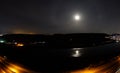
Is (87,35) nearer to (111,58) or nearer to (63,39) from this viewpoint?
(63,39)

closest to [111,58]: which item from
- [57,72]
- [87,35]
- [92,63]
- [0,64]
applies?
[92,63]

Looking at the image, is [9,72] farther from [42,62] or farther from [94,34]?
[94,34]

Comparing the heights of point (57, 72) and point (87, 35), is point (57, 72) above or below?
below

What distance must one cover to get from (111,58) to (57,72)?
1017 mm

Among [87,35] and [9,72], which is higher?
[87,35]

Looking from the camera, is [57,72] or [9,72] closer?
[57,72]

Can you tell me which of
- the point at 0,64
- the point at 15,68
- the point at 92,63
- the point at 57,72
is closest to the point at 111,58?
the point at 92,63

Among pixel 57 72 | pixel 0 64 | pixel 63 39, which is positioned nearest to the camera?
pixel 57 72

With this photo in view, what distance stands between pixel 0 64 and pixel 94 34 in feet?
13.5

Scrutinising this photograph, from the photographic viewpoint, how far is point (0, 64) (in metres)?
2.65

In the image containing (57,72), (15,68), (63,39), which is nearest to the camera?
(57,72)

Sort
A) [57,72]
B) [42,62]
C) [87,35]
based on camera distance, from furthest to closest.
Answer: [87,35] < [42,62] < [57,72]

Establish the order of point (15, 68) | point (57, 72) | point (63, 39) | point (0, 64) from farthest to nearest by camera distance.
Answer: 1. point (63, 39)
2. point (0, 64)
3. point (15, 68)
4. point (57, 72)

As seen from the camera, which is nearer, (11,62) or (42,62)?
(42,62)
